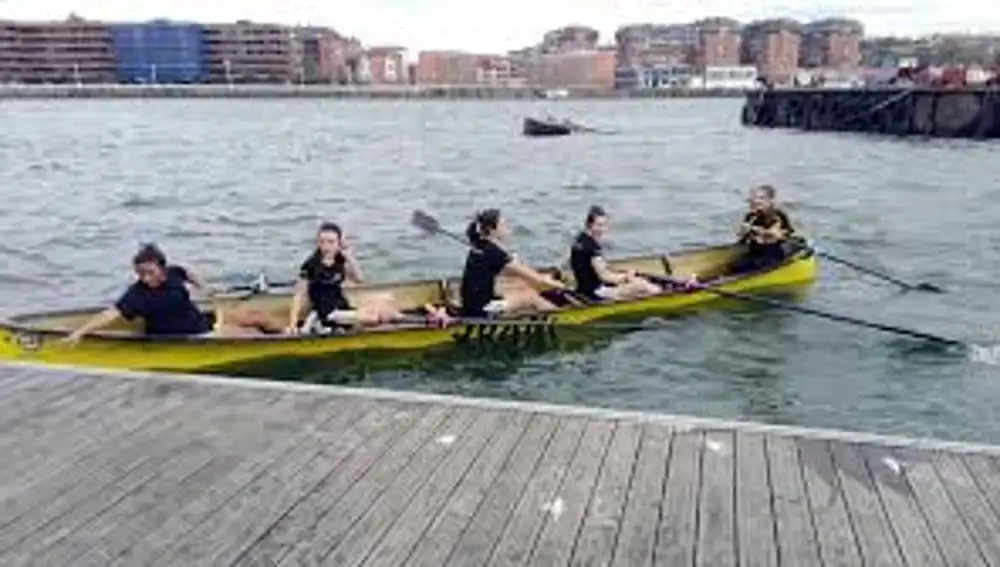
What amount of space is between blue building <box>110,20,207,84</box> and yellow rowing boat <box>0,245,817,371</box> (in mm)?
181543

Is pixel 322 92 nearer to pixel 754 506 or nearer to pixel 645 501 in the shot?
pixel 645 501

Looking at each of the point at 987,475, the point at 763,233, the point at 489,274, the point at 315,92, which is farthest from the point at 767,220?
the point at 315,92

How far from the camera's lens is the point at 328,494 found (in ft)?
18.6

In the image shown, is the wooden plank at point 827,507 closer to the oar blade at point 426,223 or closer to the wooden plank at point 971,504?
the wooden plank at point 971,504

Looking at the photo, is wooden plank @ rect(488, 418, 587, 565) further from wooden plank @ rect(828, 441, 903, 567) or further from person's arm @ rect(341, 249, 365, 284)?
person's arm @ rect(341, 249, 365, 284)

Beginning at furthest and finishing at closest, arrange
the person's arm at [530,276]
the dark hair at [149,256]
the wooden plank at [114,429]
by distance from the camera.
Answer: the person's arm at [530,276], the dark hair at [149,256], the wooden plank at [114,429]

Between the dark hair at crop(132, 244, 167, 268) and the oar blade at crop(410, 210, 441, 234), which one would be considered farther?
the oar blade at crop(410, 210, 441, 234)

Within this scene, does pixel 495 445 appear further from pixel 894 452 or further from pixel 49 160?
pixel 49 160

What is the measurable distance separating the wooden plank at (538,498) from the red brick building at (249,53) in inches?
7497

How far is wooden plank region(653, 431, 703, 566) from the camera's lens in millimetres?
4980

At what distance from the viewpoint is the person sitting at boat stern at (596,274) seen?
13656 millimetres

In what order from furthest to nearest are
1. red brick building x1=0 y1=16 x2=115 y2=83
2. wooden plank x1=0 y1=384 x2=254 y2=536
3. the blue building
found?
1. the blue building
2. red brick building x1=0 y1=16 x2=115 y2=83
3. wooden plank x1=0 y1=384 x2=254 y2=536

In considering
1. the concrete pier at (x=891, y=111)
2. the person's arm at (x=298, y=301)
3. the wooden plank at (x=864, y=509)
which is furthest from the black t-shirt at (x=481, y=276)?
the concrete pier at (x=891, y=111)

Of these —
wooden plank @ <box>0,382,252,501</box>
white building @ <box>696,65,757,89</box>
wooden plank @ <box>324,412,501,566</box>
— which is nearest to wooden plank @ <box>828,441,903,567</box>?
wooden plank @ <box>324,412,501,566</box>
